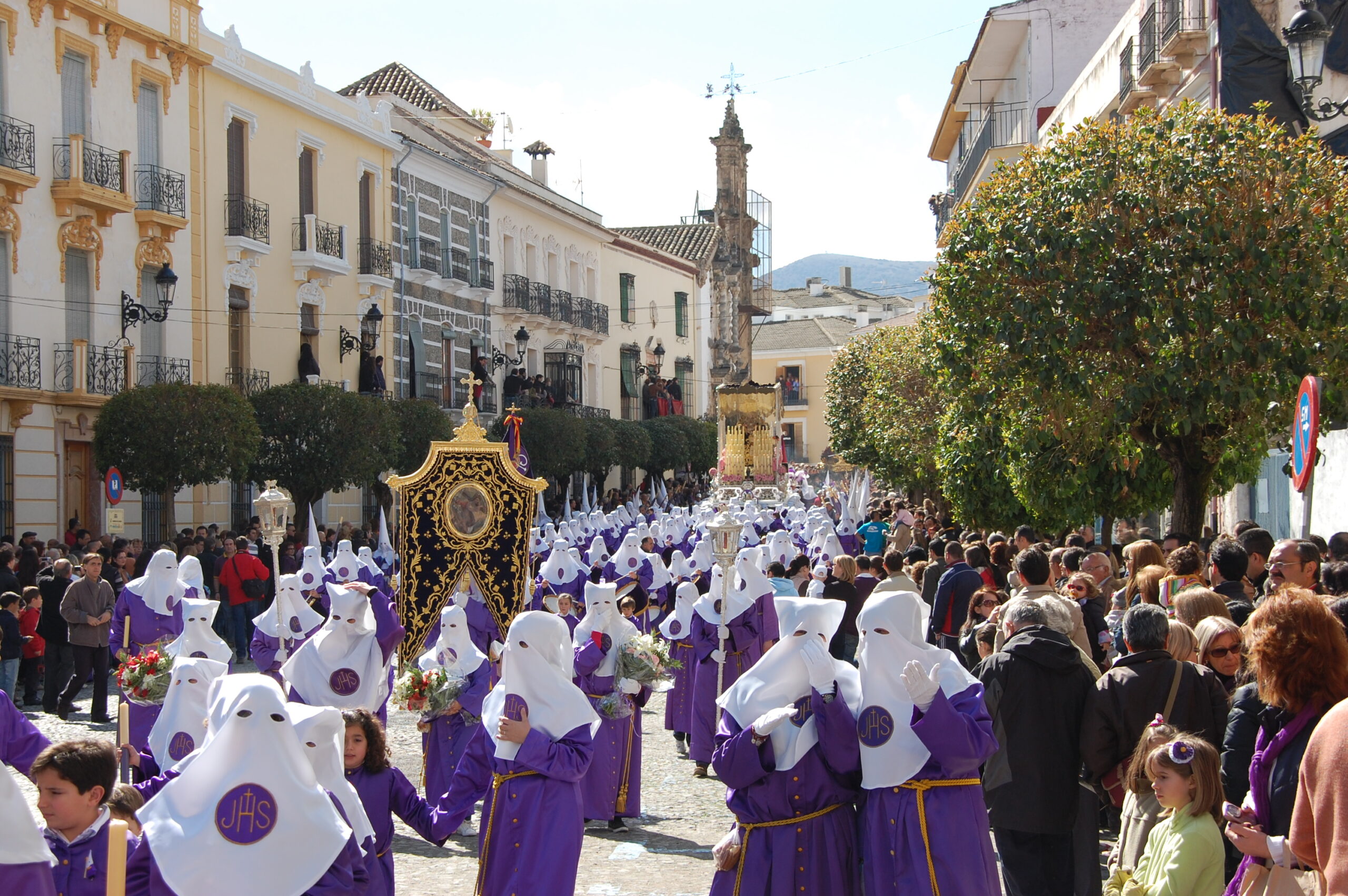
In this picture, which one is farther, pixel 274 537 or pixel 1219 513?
pixel 1219 513

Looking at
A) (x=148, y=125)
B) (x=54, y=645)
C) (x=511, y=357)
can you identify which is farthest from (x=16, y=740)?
(x=511, y=357)

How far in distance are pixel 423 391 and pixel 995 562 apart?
939 inches

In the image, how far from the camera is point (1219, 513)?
20.2 m

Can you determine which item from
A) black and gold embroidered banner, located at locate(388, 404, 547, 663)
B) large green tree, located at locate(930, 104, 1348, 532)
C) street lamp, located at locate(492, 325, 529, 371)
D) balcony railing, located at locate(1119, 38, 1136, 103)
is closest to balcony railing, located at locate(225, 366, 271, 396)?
street lamp, located at locate(492, 325, 529, 371)

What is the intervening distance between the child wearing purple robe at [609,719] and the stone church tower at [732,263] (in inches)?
2138

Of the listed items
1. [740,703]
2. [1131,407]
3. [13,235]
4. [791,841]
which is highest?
[13,235]

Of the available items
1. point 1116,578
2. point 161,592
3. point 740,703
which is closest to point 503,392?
point 161,592

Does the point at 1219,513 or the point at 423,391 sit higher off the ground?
the point at 423,391

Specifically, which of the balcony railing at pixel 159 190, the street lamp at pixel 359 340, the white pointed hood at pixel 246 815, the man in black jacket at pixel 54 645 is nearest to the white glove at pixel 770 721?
the white pointed hood at pixel 246 815

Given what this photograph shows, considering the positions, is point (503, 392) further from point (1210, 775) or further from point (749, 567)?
point (1210, 775)

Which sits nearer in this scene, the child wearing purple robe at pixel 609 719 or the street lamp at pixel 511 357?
the child wearing purple robe at pixel 609 719

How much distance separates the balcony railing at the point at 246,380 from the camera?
26.5 metres

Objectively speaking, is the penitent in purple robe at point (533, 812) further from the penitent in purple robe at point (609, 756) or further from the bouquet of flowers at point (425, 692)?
the penitent in purple robe at point (609, 756)

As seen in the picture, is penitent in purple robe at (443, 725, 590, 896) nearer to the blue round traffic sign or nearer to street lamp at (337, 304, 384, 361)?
the blue round traffic sign
